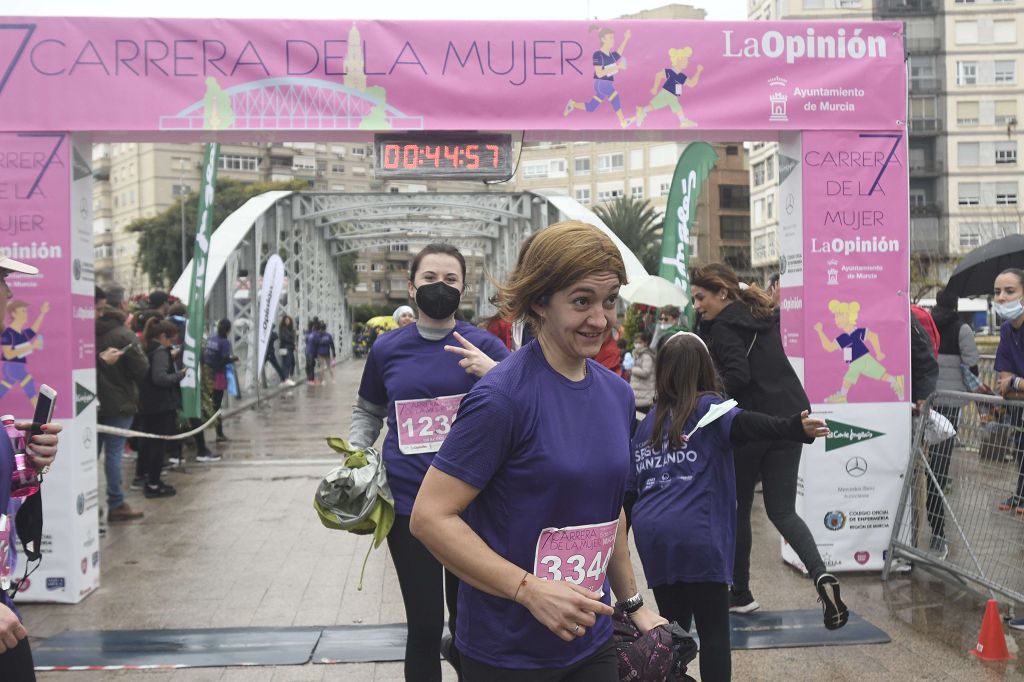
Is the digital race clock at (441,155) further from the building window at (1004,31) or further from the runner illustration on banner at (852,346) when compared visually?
the building window at (1004,31)

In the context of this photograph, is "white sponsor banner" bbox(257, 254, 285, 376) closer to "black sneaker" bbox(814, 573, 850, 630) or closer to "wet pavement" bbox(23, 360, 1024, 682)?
"wet pavement" bbox(23, 360, 1024, 682)

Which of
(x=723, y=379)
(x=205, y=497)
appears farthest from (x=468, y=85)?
(x=205, y=497)

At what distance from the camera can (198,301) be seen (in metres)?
12.2

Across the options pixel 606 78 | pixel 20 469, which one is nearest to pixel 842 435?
pixel 606 78

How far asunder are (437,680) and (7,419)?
6.10ft

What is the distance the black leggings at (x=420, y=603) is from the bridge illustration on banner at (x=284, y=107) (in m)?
3.49

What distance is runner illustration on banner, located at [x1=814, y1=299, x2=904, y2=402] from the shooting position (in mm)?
7148

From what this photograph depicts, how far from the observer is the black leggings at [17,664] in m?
2.93

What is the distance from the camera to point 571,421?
248 cm

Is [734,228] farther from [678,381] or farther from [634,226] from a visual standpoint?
[678,381]

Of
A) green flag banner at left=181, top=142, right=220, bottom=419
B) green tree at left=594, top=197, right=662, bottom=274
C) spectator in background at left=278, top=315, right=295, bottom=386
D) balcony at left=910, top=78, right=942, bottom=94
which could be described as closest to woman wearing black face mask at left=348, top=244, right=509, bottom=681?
green flag banner at left=181, top=142, right=220, bottom=419

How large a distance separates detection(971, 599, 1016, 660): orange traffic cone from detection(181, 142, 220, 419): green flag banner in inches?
353

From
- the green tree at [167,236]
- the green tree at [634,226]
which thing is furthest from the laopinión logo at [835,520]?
the green tree at [167,236]

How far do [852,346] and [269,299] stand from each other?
1453cm
